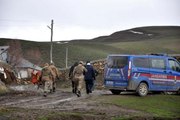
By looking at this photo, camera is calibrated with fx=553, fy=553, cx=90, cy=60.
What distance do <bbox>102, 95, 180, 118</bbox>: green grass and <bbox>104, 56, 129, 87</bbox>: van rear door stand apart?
109 centimetres

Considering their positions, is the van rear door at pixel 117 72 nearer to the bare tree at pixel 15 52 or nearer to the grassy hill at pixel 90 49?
the bare tree at pixel 15 52

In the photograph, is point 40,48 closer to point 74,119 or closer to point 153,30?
point 153,30

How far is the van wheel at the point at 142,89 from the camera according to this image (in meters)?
24.1

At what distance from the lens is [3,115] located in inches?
625

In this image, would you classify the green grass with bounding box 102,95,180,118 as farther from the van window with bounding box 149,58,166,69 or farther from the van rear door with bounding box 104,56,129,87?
the van window with bounding box 149,58,166,69

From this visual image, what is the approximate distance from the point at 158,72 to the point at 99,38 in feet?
315

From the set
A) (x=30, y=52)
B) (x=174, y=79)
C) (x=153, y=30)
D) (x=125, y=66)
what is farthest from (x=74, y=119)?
(x=153, y=30)

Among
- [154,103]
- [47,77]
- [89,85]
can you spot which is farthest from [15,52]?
[154,103]

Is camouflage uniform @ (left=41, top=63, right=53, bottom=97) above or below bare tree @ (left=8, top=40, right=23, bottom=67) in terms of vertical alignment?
below

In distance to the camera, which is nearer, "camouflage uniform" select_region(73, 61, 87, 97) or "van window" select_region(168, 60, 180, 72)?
"camouflage uniform" select_region(73, 61, 87, 97)

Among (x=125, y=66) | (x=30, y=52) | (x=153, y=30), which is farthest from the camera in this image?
(x=153, y=30)

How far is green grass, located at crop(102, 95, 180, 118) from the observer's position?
19266 millimetres

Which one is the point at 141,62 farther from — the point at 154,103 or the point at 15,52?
the point at 15,52

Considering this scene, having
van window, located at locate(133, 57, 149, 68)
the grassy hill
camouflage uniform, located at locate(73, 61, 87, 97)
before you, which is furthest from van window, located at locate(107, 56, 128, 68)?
the grassy hill
